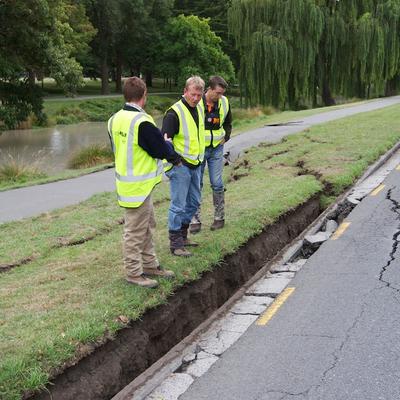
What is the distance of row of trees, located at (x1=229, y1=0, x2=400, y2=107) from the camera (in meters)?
31.2

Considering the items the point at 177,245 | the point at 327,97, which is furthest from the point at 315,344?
the point at 327,97

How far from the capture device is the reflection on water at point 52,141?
2684cm

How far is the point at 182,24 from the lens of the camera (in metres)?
61.6

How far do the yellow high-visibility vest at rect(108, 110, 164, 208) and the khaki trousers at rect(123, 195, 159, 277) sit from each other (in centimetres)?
12

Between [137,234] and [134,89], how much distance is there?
143 centimetres

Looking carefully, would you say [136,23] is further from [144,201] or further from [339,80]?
[144,201]

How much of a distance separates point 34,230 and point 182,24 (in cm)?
Result: 5584

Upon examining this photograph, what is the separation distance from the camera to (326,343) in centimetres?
506

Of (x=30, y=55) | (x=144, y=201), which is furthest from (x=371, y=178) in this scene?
(x=30, y=55)

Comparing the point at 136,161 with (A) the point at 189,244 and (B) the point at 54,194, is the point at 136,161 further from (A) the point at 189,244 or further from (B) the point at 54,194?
(B) the point at 54,194

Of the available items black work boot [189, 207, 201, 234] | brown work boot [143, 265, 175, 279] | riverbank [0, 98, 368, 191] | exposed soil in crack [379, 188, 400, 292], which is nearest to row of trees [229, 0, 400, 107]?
riverbank [0, 98, 368, 191]

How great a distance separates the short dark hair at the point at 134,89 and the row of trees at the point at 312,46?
26.5m

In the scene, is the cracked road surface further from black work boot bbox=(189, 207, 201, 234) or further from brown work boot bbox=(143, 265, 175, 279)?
black work boot bbox=(189, 207, 201, 234)

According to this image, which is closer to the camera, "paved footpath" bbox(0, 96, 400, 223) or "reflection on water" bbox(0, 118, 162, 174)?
"paved footpath" bbox(0, 96, 400, 223)
